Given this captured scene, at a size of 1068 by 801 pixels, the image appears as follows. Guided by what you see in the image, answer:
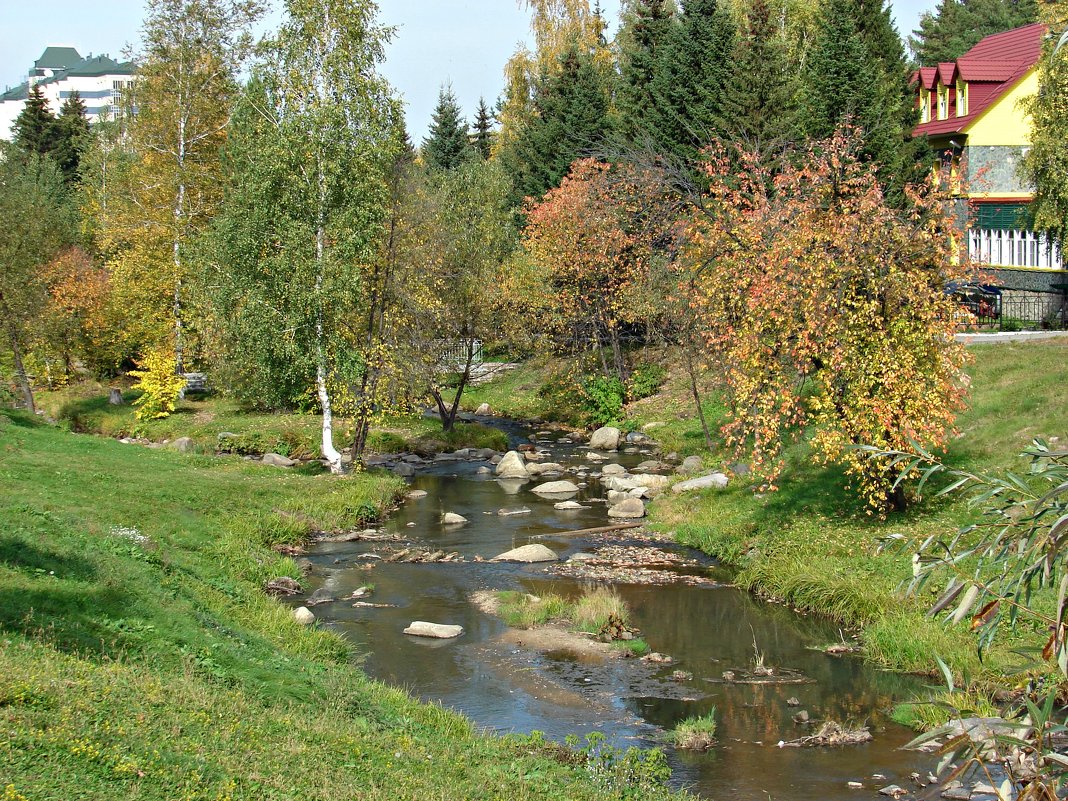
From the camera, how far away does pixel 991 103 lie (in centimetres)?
4656

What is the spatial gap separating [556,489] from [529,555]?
7.64 metres

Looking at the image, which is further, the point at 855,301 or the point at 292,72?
the point at 292,72

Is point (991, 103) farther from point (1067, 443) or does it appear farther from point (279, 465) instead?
point (279, 465)

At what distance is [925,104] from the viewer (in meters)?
53.3

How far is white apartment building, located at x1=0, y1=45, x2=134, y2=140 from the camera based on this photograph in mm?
154375

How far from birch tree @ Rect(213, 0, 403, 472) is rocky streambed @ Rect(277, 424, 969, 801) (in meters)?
6.62

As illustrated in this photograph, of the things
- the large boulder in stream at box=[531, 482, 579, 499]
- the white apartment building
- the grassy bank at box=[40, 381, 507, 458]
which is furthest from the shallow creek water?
the white apartment building

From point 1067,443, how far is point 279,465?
76.3 ft

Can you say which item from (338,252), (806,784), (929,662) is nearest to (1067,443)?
(929,662)

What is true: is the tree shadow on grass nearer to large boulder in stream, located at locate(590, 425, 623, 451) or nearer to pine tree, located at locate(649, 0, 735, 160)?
large boulder in stream, located at locate(590, 425, 623, 451)

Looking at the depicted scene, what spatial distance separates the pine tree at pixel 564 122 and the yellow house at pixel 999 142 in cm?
1687

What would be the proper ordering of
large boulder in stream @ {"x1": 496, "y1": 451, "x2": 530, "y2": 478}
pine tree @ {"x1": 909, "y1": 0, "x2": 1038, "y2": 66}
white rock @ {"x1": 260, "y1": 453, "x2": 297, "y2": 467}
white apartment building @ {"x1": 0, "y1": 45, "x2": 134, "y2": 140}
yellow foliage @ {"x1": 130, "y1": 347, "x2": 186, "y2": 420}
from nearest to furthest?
white rock @ {"x1": 260, "y1": 453, "x2": 297, "y2": 467} → large boulder in stream @ {"x1": 496, "y1": 451, "x2": 530, "y2": 478} → yellow foliage @ {"x1": 130, "y1": 347, "x2": 186, "y2": 420} → pine tree @ {"x1": 909, "y1": 0, "x2": 1038, "y2": 66} → white apartment building @ {"x1": 0, "y1": 45, "x2": 134, "y2": 140}

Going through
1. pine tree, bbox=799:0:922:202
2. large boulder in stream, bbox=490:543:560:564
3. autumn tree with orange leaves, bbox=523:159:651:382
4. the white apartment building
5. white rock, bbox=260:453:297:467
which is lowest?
large boulder in stream, bbox=490:543:560:564

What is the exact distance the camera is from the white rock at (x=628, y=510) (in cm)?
2802
